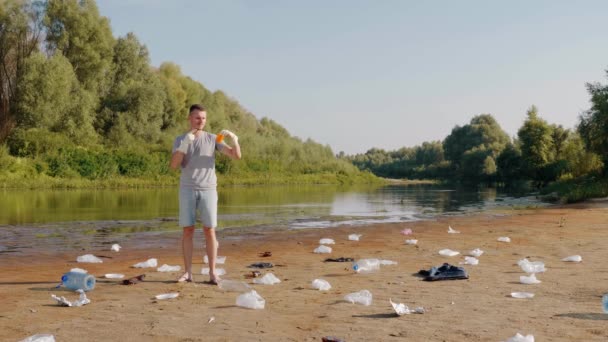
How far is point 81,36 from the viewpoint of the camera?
54.2m

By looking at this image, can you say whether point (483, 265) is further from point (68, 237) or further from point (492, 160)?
point (492, 160)

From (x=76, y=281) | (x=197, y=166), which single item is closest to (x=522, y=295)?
(x=197, y=166)

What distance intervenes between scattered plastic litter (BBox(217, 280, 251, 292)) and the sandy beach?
13 centimetres

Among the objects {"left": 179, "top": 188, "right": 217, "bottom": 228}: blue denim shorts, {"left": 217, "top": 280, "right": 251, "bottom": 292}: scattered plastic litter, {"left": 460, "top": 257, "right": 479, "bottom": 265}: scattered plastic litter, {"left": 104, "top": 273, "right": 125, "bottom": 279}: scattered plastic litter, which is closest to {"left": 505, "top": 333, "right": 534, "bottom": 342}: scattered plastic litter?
{"left": 217, "top": 280, "right": 251, "bottom": 292}: scattered plastic litter

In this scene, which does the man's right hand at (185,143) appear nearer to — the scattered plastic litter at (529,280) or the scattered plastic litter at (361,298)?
the scattered plastic litter at (361,298)

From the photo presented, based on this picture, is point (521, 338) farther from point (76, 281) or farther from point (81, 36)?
point (81, 36)

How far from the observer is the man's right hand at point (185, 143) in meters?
7.38

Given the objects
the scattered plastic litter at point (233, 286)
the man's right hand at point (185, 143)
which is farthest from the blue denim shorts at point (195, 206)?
the scattered plastic litter at point (233, 286)

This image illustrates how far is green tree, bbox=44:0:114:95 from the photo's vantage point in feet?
174

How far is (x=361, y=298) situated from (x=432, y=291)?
1139 millimetres

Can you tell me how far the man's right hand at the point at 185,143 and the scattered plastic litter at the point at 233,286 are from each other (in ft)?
5.85

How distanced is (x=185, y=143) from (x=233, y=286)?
76.9 inches

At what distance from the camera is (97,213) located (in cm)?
2061

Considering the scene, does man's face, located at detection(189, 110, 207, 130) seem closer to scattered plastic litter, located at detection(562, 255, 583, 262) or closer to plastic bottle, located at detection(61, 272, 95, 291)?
plastic bottle, located at detection(61, 272, 95, 291)
